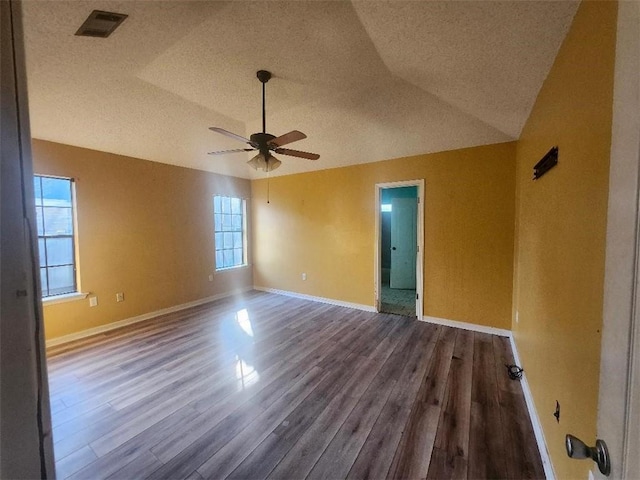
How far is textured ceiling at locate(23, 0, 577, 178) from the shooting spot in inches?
64.4

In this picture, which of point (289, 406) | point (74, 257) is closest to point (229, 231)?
point (74, 257)

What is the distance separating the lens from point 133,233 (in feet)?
12.8

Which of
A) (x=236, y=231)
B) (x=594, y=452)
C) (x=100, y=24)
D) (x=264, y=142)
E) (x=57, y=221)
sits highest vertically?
(x=100, y=24)

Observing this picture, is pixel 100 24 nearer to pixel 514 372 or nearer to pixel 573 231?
pixel 573 231

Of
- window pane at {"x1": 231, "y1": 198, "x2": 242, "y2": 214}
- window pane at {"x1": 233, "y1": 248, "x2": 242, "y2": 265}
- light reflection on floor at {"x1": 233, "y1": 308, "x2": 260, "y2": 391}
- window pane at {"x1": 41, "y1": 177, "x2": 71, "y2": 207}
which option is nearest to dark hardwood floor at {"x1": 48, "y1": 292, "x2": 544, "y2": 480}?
light reflection on floor at {"x1": 233, "y1": 308, "x2": 260, "y2": 391}

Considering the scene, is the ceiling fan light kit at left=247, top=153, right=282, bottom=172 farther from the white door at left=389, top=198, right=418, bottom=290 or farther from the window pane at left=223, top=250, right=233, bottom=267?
the white door at left=389, top=198, right=418, bottom=290

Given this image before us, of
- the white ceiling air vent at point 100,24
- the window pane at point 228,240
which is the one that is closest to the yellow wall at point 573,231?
the white ceiling air vent at point 100,24

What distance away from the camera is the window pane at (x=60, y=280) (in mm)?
3240

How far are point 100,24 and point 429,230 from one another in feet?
12.8

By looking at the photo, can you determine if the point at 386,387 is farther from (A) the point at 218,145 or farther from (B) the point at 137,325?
(A) the point at 218,145

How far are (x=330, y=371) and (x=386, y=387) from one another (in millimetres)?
536

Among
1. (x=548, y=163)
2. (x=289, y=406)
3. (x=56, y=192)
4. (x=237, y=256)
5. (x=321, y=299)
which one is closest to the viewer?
(x=548, y=163)

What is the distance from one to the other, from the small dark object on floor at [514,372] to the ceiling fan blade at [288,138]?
2.84 meters

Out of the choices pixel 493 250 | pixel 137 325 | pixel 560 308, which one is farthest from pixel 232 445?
pixel 493 250
